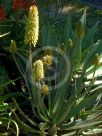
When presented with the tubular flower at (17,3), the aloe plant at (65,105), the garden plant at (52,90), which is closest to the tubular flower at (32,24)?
the garden plant at (52,90)

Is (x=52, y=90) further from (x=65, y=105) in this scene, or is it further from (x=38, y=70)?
(x=38, y=70)

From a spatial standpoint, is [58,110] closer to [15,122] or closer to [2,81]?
[15,122]

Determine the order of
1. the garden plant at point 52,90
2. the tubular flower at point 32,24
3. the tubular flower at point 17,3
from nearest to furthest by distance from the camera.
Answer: the tubular flower at point 32,24, the garden plant at point 52,90, the tubular flower at point 17,3

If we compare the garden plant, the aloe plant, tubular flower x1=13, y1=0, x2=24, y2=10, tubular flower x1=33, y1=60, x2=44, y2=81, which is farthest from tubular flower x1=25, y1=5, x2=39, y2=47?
tubular flower x1=13, y1=0, x2=24, y2=10

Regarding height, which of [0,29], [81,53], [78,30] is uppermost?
Result: [0,29]

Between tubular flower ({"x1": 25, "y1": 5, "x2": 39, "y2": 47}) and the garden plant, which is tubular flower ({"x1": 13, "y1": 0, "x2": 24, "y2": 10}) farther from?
tubular flower ({"x1": 25, "y1": 5, "x2": 39, "y2": 47})

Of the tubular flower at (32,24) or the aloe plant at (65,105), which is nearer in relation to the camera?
the tubular flower at (32,24)

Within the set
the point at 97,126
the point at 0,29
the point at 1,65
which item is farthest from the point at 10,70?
the point at 97,126

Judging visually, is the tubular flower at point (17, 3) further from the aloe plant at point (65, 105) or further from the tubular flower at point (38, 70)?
the tubular flower at point (38, 70)

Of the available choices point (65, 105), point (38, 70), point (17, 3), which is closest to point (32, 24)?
point (38, 70)

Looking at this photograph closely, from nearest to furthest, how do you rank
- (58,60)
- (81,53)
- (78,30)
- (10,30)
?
(78,30) → (58,60) → (81,53) → (10,30)

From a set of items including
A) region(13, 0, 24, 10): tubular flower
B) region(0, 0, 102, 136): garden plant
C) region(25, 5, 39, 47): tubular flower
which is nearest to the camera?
region(25, 5, 39, 47): tubular flower
